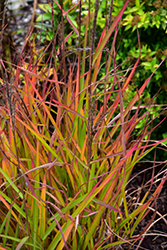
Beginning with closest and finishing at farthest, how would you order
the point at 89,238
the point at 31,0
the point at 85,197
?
the point at 85,197 → the point at 89,238 → the point at 31,0

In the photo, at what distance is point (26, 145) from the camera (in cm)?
102

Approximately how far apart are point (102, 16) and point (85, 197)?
4.84 feet

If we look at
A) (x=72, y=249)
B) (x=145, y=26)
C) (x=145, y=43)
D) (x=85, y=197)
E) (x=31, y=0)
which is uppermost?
(x=31, y=0)

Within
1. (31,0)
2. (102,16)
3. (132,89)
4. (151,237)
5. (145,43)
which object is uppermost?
(31,0)

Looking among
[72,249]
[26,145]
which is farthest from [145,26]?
[72,249]

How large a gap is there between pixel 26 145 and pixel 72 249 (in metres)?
0.45

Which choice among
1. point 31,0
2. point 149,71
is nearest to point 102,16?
point 149,71

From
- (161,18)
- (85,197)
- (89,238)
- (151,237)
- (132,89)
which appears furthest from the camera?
(132,89)

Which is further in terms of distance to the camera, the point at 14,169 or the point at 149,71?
the point at 149,71

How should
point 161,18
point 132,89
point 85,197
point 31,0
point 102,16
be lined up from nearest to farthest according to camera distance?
point 85,197, point 161,18, point 132,89, point 102,16, point 31,0

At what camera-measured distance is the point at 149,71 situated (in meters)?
1.70

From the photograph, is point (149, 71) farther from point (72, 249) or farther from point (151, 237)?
point (72, 249)

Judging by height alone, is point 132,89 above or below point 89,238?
above

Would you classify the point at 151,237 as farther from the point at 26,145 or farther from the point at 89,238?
the point at 26,145
